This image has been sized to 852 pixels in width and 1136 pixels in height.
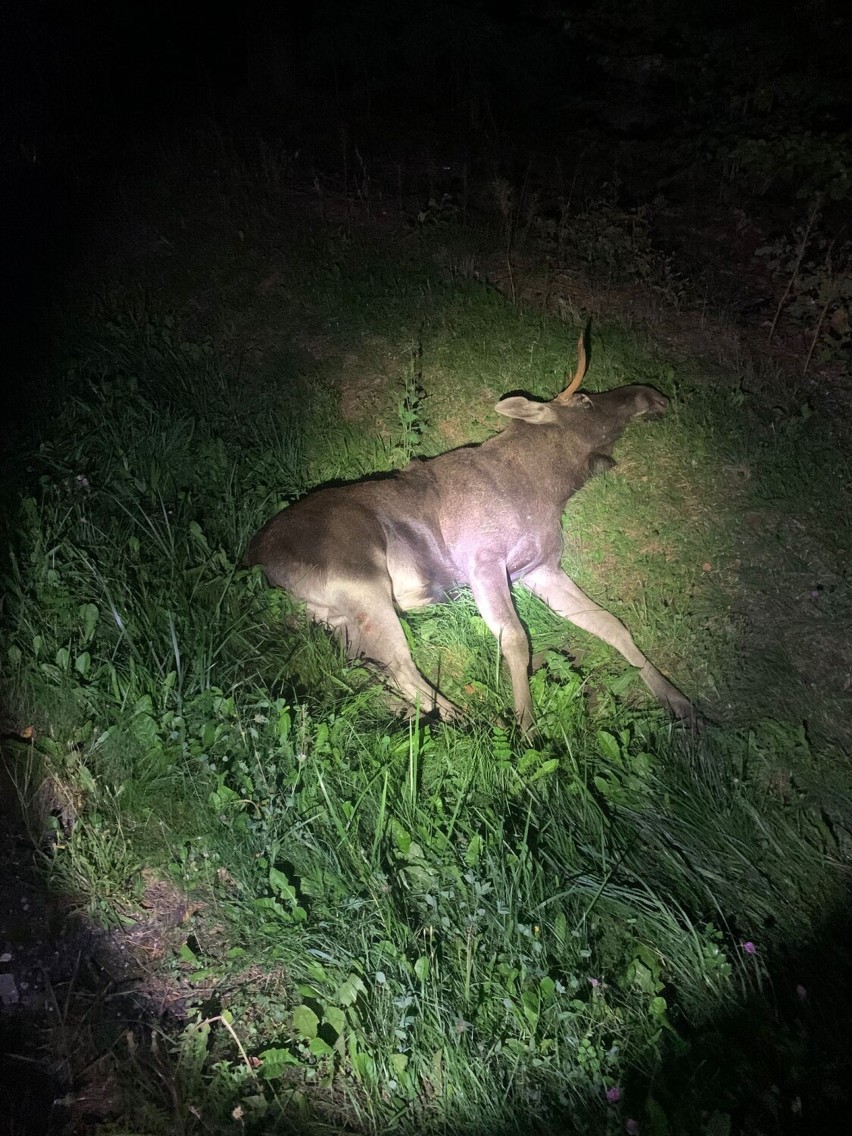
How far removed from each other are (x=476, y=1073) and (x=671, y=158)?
9.10 meters

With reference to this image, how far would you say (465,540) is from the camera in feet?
15.9

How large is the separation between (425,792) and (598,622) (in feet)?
5.29

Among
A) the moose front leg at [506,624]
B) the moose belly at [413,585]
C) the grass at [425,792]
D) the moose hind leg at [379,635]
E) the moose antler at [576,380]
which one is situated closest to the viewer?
the grass at [425,792]

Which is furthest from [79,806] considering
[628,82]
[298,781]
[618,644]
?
[628,82]

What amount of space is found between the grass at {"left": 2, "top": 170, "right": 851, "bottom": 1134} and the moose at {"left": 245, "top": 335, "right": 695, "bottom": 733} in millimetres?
145

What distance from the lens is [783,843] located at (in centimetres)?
343

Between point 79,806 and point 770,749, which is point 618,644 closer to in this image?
point 770,749

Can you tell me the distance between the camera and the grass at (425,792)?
108 inches

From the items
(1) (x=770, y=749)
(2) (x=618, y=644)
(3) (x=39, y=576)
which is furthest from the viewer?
(2) (x=618, y=644)

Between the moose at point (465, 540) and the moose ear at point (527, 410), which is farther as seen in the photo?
the moose ear at point (527, 410)

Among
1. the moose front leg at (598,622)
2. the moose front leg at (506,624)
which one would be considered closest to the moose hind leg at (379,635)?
the moose front leg at (506,624)

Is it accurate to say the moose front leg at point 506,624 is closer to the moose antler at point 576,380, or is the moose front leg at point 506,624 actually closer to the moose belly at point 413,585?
the moose belly at point 413,585

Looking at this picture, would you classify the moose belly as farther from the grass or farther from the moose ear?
the moose ear

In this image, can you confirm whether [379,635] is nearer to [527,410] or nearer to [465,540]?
[465,540]
